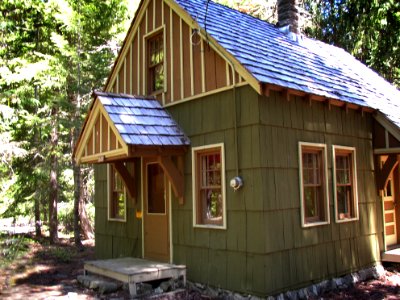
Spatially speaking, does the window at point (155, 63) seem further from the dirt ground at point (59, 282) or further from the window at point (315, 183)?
the dirt ground at point (59, 282)

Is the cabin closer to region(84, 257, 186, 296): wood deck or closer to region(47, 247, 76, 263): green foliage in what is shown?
region(84, 257, 186, 296): wood deck

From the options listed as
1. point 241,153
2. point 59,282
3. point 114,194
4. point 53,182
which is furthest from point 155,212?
point 53,182

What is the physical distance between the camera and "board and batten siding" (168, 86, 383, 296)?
691 cm

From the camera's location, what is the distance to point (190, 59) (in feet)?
27.8

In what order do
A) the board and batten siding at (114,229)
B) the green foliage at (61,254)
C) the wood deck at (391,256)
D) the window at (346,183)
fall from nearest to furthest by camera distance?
1. the window at (346,183)
2. the wood deck at (391,256)
3. the board and batten siding at (114,229)
4. the green foliage at (61,254)

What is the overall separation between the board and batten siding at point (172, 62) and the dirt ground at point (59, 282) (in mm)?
4083

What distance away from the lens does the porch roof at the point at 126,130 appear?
7.50m

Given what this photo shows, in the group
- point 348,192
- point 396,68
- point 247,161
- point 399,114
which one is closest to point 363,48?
point 396,68

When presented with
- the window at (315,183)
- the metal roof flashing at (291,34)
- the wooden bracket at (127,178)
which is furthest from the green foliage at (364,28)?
the wooden bracket at (127,178)

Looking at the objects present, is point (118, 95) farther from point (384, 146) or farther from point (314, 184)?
point (384, 146)

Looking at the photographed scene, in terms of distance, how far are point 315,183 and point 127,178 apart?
14.0 feet

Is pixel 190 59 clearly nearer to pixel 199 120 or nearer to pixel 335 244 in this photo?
pixel 199 120

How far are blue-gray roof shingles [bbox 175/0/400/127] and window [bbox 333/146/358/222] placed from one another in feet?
3.85

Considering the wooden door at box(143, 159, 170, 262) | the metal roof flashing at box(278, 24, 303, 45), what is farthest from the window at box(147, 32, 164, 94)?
the metal roof flashing at box(278, 24, 303, 45)
